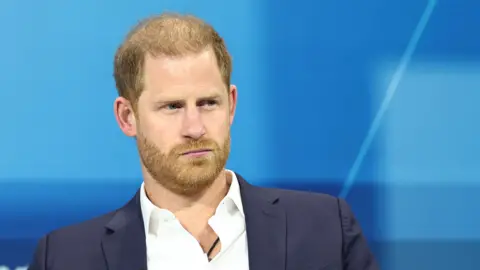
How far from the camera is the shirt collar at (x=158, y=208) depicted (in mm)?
1576

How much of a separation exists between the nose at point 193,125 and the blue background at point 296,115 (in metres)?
0.70

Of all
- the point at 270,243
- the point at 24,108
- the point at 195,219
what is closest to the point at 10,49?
the point at 24,108

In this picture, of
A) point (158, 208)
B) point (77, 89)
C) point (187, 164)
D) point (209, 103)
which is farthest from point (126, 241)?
point (77, 89)

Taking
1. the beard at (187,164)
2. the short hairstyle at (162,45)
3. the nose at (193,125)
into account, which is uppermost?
the short hairstyle at (162,45)

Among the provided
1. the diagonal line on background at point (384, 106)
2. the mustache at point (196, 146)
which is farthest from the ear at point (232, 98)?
the diagonal line on background at point (384, 106)

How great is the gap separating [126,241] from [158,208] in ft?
0.31

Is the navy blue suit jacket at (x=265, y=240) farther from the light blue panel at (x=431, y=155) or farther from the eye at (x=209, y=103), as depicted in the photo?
the light blue panel at (x=431, y=155)

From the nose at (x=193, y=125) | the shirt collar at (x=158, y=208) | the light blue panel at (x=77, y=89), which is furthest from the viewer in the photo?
the light blue panel at (x=77, y=89)

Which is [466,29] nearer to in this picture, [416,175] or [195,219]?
[416,175]

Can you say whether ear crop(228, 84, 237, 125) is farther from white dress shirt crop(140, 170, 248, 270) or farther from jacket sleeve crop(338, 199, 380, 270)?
jacket sleeve crop(338, 199, 380, 270)

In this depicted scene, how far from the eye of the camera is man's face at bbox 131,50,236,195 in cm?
149

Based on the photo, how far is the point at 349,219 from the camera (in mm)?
1646

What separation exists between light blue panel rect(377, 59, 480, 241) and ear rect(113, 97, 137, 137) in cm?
84

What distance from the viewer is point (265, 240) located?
5.16 ft
